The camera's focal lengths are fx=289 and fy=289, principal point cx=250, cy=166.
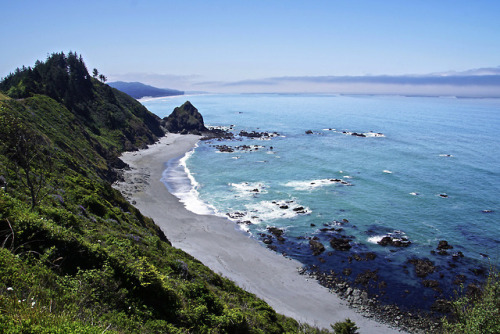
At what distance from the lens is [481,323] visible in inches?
757

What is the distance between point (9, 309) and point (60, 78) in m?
104

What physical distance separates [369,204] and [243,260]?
96.3 ft

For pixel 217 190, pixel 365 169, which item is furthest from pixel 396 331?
pixel 365 169

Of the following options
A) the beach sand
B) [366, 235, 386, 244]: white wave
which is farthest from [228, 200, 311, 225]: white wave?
[366, 235, 386, 244]: white wave

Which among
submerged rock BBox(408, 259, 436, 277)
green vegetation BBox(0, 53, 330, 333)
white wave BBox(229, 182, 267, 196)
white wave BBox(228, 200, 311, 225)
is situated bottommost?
submerged rock BBox(408, 259, 436, 277)

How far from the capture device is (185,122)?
141 meters

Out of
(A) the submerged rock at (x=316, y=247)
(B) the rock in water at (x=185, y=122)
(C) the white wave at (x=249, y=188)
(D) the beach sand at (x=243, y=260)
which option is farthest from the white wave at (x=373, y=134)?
(A) the submerged rock at (x=316, y=247)

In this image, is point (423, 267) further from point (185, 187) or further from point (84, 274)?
point (185, 187)

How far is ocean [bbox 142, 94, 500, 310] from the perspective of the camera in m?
36.6

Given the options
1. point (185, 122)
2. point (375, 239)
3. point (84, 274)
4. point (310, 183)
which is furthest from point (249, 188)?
point (185, 122)

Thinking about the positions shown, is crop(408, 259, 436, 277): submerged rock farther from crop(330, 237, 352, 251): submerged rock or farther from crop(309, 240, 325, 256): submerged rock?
crop(309, 240, 325, 256): submerged rock

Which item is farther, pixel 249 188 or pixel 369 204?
pixel 249 188

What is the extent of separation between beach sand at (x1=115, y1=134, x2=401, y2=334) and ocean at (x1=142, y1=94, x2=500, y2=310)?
9.09 feet

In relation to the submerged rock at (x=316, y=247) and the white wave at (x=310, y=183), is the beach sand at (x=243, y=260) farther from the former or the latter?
the white wave at (x=310, y=183)
